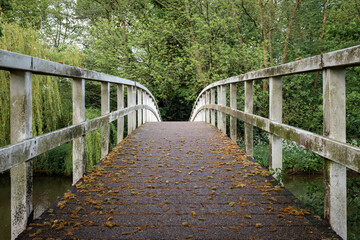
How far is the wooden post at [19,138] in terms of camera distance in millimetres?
2533

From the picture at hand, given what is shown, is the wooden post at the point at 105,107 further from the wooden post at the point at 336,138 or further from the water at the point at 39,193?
the water at the point at 39,193

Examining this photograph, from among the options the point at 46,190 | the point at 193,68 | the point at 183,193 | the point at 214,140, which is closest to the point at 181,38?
the point at 193,68

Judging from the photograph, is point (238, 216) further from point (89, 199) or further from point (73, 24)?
point (73, 24)

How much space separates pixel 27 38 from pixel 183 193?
8154mm

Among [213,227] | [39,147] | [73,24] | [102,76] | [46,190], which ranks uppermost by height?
[73,24]

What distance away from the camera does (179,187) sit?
12.4 ft

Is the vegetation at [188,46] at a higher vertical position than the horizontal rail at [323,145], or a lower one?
higher

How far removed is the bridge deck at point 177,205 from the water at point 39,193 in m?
8.37

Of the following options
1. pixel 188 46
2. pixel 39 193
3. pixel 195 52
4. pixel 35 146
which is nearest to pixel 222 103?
pixel 35 146

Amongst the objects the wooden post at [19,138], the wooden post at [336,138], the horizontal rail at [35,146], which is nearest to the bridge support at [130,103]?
the horizontal rail at [35,146]

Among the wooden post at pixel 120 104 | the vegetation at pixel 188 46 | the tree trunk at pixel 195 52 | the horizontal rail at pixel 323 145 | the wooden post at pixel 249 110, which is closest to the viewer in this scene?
the horizontal rail at pixel 323 145

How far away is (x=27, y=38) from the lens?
9.55 meters

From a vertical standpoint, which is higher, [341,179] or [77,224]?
[341,179]

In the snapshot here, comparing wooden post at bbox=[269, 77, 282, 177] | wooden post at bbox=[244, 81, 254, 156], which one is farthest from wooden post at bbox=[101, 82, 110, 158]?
wooden post at bbox=[269, 77, 282, 177]
